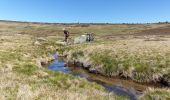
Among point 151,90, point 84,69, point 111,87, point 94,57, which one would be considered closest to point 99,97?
point 151,90

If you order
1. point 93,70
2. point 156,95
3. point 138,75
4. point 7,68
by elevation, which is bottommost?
point 93,70

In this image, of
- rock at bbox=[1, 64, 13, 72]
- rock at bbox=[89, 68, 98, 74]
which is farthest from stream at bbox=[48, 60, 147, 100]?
rock at bbox=[1, 64, 13, 72]

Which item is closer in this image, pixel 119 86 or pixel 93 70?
pixel 119 86

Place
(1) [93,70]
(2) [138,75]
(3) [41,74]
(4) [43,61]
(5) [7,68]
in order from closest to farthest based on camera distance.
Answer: (3) [41,74] < (5) [7,68] < (2) [138,75] < (1) [93,70] < (4) [43,61]

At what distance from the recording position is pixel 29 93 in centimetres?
1189

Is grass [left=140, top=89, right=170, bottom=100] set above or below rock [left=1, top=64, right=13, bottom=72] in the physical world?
below

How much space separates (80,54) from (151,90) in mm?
20655

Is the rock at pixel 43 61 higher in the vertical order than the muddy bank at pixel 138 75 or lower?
lower

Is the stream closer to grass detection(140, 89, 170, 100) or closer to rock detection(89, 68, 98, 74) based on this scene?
rock detection(89, 68, 98, 74)

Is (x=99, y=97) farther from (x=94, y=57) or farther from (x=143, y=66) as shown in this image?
(x=94, y=57)

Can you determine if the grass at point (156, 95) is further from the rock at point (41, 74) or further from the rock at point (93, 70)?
the rock at point (93, 70)

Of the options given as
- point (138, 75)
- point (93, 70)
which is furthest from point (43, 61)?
point (138, 75)

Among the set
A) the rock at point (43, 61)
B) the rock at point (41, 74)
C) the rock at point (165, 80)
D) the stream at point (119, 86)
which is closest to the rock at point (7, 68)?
the rock at point (41, 74)

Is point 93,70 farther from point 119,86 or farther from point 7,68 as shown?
point 7,68
